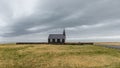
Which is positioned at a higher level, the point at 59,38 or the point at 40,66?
the point at 59,38

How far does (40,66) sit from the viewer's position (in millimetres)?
34594

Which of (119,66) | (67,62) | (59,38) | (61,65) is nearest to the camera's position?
(119,66)

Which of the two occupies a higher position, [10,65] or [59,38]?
[59,38]

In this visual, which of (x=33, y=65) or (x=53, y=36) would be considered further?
(x=53, y=36)

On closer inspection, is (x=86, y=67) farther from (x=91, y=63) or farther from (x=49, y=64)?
(x=49, y=64)

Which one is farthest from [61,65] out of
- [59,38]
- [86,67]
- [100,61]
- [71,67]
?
[59,38]

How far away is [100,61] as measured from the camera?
38.6m

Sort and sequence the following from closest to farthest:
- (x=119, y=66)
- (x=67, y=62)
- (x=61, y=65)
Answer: (x=119, y=66)
(x=61, y=65)
(x=67, y=62)

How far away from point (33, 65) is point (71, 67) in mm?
7626

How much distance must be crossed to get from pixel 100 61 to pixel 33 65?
14.2 m

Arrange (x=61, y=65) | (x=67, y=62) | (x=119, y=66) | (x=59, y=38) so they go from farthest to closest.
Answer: (x=59, y=38) → (x=67, y=62) → (x=61, y=65) → (x=119, y=66)

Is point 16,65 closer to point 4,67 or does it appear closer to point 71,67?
point 4,67

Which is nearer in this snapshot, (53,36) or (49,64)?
(49,64)

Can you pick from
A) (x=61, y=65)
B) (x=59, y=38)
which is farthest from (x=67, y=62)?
(x=59, y=38)
